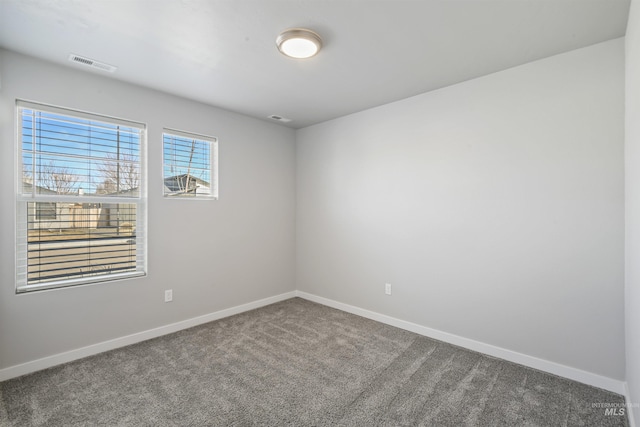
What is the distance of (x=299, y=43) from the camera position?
2.16 metres

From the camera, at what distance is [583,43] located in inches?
87.6

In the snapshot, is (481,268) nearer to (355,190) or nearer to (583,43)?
(355,190)

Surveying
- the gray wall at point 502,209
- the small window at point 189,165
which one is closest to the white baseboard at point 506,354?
the gray wall at point 502,209

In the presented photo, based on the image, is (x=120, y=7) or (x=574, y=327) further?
(x=574, y=327)

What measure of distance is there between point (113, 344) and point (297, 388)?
6.19 feet

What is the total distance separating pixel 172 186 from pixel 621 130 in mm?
3965

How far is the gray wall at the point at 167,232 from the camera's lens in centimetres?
238

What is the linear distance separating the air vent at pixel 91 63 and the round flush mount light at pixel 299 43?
1555 mm

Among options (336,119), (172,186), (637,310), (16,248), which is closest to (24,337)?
(16,248)

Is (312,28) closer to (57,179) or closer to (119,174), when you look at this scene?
(119,174)

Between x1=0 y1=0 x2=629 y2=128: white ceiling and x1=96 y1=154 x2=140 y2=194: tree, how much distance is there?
77 cm

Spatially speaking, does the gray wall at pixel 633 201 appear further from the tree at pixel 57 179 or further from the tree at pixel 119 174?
the tree at pixel 57 179

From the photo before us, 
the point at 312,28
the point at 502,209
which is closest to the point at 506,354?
the point at 502,209

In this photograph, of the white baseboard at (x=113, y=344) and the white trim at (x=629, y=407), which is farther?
the white baseboard at (x=113, y=344)
